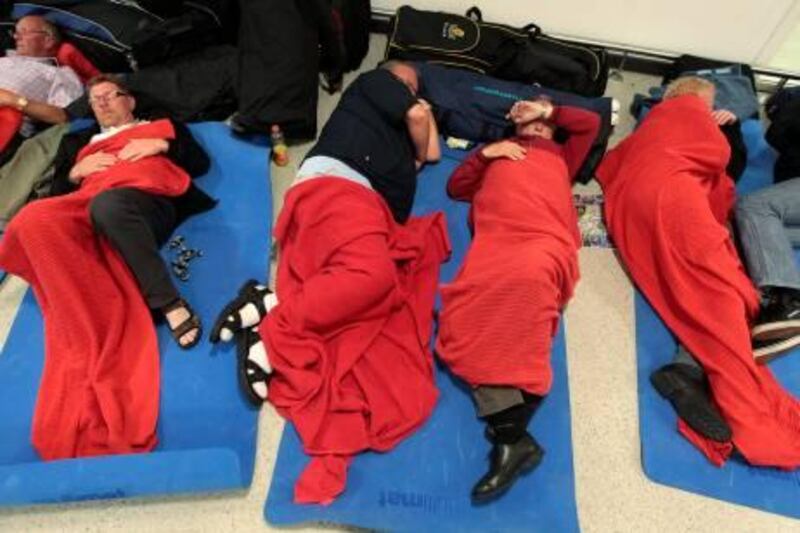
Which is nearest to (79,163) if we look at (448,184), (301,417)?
(301,417)

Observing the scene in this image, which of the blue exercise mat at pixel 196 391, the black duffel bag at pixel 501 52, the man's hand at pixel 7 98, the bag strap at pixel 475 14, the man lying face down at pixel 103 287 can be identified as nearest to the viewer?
the blue exercise mat at pixel 196 391

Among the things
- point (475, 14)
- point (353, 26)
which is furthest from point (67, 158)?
point (475, 14)

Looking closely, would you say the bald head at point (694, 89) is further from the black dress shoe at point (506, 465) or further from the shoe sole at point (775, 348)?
the black dress shoe at point (506, 465)

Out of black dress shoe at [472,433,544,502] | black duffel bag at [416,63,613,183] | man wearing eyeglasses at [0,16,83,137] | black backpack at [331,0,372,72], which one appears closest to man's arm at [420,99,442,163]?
black duffel bag at [416,63,613,183]

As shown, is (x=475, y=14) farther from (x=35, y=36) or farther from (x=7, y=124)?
(x=7, y=124)

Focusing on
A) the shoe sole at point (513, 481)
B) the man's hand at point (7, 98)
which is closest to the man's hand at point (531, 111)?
the shoe sole at point (513, 481)

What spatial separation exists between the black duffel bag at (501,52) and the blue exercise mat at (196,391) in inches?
31.2

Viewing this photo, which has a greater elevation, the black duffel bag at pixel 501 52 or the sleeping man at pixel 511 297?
the black duffel bag at pixel 501 52

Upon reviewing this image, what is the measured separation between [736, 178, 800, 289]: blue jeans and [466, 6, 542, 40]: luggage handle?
1.05 meters

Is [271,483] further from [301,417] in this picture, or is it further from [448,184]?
[448,184]

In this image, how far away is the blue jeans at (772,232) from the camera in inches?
67.2

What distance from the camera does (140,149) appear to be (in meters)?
1.78

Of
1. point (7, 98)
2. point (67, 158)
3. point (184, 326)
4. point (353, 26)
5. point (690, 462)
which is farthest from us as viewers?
point (353, 26)

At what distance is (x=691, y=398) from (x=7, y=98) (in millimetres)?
2430
